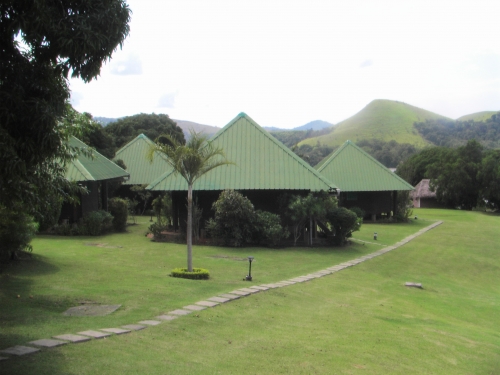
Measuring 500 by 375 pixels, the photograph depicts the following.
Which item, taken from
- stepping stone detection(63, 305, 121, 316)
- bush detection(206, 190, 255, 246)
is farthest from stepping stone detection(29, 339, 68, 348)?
bush detection(206, 190, 255, 246)

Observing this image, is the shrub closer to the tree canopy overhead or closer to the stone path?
the stone path

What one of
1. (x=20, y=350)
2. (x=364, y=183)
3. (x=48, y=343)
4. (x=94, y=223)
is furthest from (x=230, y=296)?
(x=364, y=183)

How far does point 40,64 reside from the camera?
6469mm

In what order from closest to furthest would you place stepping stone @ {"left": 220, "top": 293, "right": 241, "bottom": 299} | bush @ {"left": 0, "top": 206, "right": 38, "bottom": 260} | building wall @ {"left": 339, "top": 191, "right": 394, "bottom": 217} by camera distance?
stepping stone @ {"left": 220, "top": 293, "right": 241, "bottom": 299} → bush @ {"left": 0, "top": 206, "right": 38, "bottom": 260} → building wall @ {"left": 339, "top": 191, "right": 394, "bottom": 217}

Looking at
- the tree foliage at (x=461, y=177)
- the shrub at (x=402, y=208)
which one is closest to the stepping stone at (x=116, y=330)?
the shrub at (x=402, y=208)

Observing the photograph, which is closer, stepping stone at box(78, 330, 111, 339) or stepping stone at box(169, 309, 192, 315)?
stepping stone at box(78, 330, 111, 339)

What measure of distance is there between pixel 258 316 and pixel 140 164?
30546 mm

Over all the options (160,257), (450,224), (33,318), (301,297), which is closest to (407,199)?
(450,224)

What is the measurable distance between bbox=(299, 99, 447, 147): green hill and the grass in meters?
131

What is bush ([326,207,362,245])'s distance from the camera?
22.1m

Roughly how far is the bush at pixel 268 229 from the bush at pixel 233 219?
26 cm

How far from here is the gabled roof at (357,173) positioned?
3631 centimetres

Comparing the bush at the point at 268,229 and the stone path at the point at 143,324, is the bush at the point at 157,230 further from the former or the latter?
the stone path at the point at 143,324

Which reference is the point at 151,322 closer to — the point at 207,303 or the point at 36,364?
the point at 207,303
